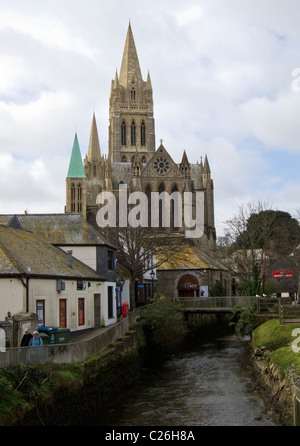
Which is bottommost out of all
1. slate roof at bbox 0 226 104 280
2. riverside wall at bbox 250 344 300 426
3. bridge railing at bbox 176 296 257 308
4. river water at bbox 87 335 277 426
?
river water at bbox 87 335 277 426

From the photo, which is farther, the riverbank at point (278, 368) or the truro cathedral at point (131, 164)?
the truro cathedral at point (131, 164)

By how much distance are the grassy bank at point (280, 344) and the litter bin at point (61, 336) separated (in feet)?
28.2

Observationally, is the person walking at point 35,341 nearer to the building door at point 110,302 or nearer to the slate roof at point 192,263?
the building door at point 110,302

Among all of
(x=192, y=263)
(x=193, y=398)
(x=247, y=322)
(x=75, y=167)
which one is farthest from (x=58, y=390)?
(x=75, y=167)

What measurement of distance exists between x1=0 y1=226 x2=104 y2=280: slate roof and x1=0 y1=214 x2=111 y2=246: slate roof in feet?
4.17

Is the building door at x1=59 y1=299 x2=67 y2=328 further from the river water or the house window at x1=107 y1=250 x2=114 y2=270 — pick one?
the house window at x1=107 y1=250 x2=114 y2=270

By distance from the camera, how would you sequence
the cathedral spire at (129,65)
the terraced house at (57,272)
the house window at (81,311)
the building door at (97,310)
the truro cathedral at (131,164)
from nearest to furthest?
the terraced house at (57,272)
the house window at (81,311)
the building door at (97,310)
the truro cathedral at (131,164)
the cathedral spire at (129,65)

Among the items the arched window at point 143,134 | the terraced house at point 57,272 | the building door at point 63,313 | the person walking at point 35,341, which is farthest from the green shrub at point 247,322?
the arched window at point 143,134

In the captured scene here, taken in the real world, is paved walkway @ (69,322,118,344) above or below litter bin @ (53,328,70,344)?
below

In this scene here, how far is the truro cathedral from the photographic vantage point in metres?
85.1

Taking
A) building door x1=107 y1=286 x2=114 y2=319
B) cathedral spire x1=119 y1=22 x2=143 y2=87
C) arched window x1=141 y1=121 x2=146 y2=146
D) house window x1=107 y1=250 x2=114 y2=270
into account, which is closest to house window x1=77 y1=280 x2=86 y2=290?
building door x1=107 y1=286 x2=114 y2=319

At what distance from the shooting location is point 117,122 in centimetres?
10912

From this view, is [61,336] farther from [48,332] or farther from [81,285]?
[81,285]

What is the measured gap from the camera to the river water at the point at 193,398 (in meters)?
17.8
